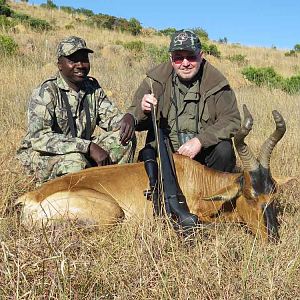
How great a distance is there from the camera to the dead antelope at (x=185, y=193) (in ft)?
13.7

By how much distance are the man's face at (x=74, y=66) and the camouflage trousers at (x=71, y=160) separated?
0.80m

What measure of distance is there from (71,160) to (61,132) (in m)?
0.52

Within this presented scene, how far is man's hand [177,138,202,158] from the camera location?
5074 millimetres

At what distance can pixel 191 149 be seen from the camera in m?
5.07

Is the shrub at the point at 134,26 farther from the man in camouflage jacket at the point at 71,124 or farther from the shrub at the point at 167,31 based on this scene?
the man in camouflage jacket at the point at 71,124

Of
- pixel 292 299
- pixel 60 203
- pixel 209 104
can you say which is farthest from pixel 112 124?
pixel 292 299

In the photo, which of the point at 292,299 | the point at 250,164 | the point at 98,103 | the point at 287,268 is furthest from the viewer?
the point at 98,103

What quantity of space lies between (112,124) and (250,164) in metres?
2.24

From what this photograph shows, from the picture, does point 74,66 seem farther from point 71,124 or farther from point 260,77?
point 260,77

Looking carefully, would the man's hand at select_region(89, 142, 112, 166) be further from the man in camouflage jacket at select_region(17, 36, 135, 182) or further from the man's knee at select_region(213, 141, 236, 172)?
the man's knee at select_region(213, 141, 236, 172)

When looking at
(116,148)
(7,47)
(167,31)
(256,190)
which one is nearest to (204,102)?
(116,148)

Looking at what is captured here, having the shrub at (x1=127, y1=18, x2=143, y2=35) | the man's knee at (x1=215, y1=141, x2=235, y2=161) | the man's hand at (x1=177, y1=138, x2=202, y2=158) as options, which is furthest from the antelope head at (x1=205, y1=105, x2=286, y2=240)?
the shrub at (x1=127, y1=18, x2=143, y2=35)

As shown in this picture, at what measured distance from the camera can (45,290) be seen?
9.07 feet

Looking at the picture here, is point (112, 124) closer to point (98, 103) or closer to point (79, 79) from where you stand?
point (98, 103)
